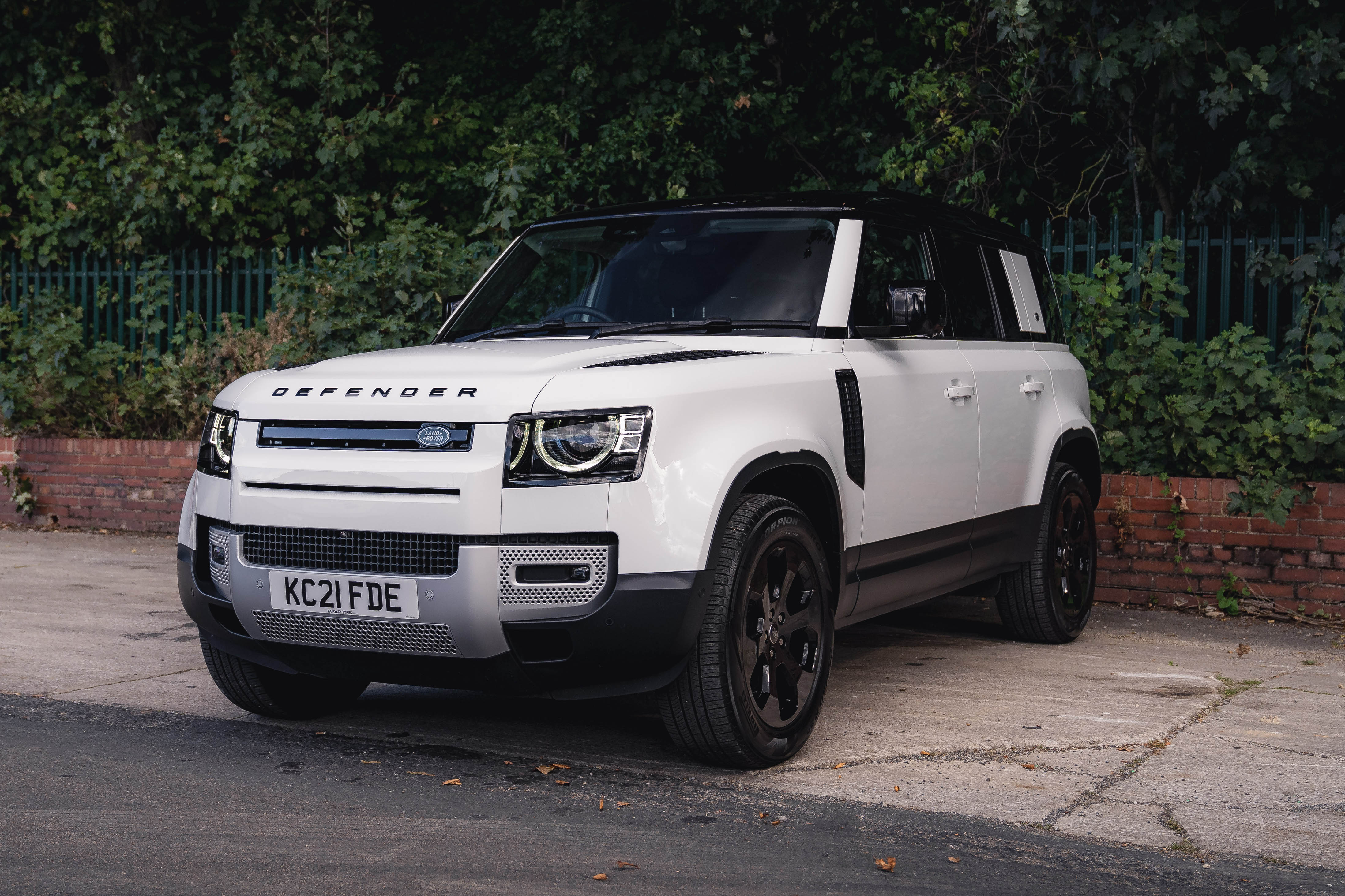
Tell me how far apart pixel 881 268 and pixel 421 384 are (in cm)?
213

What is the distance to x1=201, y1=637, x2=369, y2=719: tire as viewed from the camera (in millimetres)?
5133

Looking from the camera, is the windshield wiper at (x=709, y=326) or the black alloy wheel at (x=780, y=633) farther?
the windshield wiper at (x=709, y=326)

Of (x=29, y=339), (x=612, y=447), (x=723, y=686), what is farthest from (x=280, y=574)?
(x=29, y=339)

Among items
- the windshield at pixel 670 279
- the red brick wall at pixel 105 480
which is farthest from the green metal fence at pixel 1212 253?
the red brick wall at pixel 105 480

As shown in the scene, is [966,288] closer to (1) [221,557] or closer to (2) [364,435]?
(2) [364,435]

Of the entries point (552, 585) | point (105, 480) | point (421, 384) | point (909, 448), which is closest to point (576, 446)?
point (552, 585)

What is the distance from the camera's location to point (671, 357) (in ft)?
15.2

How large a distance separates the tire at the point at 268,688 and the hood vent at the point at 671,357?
1537 mm

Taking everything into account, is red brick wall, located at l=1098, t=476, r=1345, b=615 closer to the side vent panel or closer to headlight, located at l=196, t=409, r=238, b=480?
the side vent panel

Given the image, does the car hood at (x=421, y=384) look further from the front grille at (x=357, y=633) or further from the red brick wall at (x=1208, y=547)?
the red brick wall at (x=1208, y=547)

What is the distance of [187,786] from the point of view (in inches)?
174

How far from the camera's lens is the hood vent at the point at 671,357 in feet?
14.7

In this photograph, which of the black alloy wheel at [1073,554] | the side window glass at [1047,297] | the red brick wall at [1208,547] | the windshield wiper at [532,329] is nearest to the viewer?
the windshield wiper at [532,329]

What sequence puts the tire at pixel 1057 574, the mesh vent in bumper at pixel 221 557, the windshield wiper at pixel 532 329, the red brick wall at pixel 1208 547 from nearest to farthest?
the mesh vent in bumper at pixel 221 557 → the windshield wiper at pixel 532 329 → the tire at pixel 1057 574 → the red brick wall at pixel 1208 547
